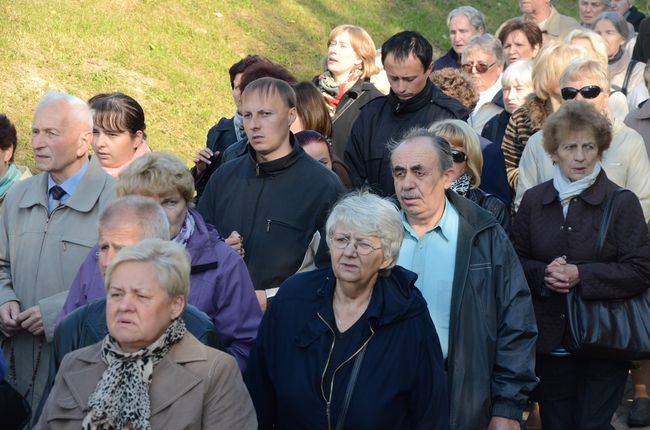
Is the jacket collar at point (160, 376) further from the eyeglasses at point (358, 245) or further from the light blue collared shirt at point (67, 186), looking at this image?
the light blue collared shirt at point (67, 186)

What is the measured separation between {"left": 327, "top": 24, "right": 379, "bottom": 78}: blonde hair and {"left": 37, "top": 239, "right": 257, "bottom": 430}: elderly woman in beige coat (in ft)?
17.3

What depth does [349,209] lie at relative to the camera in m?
4.99

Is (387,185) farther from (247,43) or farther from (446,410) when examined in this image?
(247,43)

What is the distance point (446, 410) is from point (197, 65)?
9.45m

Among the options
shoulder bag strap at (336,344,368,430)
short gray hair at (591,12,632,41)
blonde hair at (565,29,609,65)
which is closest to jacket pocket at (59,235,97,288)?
shoulder bag strap at (336,344,368,430)

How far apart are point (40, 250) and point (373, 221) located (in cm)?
231

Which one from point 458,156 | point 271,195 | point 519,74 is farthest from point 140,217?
point 519,74

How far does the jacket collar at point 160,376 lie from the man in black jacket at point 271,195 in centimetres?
161

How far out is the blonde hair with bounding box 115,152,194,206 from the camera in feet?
17.9

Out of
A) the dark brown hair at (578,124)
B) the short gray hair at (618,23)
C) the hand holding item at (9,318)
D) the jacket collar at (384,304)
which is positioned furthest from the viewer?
the short gray hair at (618,23)

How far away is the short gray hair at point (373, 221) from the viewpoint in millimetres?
4934

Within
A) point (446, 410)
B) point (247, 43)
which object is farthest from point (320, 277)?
point (247, 43)

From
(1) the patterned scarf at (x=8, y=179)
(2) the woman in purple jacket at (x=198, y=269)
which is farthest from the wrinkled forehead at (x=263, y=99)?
(1) the patterned scarf at (x=8, y=179)

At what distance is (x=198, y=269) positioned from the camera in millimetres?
5367
